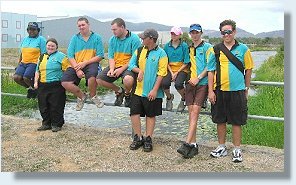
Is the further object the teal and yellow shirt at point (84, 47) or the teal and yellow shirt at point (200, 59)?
the teal and yellow shirt at point (84, 47)

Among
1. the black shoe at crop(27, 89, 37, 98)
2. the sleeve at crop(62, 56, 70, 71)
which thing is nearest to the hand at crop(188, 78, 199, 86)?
the sleeve at crop(62, 56, 70, 71)

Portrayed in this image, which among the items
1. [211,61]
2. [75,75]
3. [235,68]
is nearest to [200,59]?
[211,61]

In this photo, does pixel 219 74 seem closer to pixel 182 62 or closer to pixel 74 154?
pixel 182 62

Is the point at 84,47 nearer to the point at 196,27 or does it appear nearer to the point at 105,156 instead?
the point at 105,156

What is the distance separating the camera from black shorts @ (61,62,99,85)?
5.36 meters

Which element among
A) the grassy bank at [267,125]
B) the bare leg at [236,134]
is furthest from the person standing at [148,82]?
the grassy bank at [267,125]

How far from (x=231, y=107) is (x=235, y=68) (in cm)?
44

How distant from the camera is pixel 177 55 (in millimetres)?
4930

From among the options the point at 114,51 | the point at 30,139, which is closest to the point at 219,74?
the point at 114,51

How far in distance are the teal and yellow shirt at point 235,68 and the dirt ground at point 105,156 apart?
0.85 meters

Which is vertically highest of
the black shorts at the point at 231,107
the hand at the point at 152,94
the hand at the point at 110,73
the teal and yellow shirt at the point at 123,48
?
the teal and yellow shirt at the point at 123,48

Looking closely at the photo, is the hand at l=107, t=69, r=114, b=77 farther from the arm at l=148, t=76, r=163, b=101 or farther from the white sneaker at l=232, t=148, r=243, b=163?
the white sneaker at l=232, t=148, r=243, b=163

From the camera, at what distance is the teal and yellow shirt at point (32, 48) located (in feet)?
19.5

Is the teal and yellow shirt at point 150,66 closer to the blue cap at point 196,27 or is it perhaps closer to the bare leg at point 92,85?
the blue cap at point 196,27
